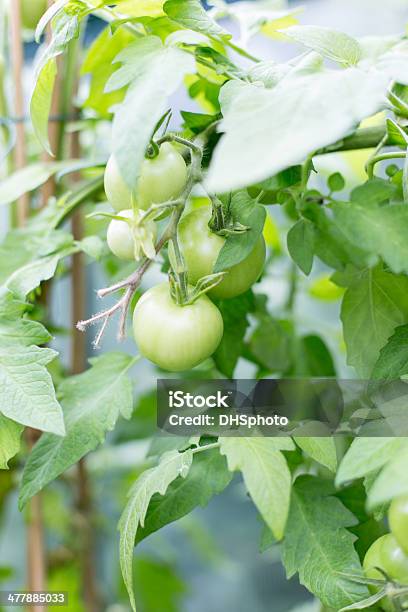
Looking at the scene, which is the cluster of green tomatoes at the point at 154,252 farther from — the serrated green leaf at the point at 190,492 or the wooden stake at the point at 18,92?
the wooden stake at the point at 18,92

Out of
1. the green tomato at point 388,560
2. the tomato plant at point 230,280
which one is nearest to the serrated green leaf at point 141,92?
the tomato plant at point 230,280

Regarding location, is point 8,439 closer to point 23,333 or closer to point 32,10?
point 23,333

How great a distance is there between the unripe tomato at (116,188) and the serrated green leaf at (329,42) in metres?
0.11

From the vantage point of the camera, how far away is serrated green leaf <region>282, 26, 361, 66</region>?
Answer: 0.38 meters

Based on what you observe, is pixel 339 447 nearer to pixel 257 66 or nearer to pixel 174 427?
pixel 174 427

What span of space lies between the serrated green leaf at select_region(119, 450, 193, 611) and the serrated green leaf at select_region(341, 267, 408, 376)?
0.12 m

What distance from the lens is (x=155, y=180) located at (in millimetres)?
375

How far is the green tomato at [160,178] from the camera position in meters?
0.37

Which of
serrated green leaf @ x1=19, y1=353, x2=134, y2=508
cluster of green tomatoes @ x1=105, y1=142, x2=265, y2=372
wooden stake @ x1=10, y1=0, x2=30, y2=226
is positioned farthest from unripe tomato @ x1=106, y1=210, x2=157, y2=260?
wooden stake @ x1=10, y1=0, x2=30, y2=226

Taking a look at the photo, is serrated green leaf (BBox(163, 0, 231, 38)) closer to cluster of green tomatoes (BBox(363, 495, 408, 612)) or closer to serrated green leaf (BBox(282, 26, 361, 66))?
serrated green leaf (BBox(282, 26, 361, 66))

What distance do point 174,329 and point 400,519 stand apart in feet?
0.45

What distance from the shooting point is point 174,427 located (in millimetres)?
482

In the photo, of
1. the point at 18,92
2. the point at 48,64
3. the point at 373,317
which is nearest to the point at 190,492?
the point at 373,317

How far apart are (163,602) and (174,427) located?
1.85ft
